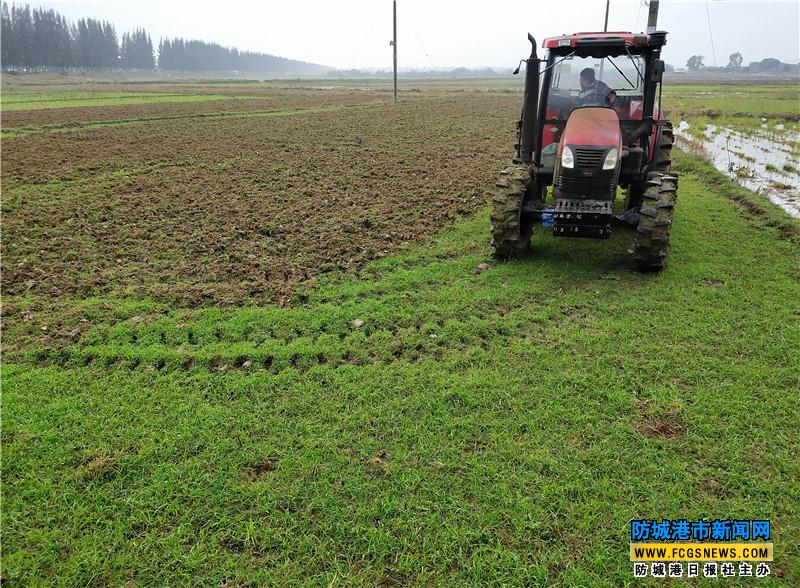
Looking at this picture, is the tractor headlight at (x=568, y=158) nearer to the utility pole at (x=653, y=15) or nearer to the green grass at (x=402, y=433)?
the green grass at (x=402, y=433)

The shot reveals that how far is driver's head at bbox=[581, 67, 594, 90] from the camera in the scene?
7707 millimetres

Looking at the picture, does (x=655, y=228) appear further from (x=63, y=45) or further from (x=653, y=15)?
(x=63, y=45)

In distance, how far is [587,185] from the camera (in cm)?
689

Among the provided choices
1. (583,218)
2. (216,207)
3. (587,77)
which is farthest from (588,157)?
(216,207)

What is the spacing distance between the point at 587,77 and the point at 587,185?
2064 millimetres

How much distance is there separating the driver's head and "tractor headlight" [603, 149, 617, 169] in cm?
164

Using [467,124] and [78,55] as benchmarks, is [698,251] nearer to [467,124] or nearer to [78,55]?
[467,124]

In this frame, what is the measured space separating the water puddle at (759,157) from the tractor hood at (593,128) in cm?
538

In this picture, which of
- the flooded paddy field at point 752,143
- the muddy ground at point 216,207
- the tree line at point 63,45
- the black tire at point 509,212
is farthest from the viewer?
the tree line at point 63,45

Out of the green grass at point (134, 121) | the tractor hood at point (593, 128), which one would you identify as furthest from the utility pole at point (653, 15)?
the green grass at point (134, 121)

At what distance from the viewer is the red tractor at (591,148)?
22.0 ft

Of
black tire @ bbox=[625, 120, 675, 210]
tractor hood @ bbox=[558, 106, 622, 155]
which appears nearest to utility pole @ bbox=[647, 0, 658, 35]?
black tire @ bbox=[625, 120, 675, 210]

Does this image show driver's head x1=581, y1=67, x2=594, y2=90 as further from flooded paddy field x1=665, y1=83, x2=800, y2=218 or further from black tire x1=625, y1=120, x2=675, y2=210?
flooded paddy field x1=665, y1=83, x2=800, y2=218

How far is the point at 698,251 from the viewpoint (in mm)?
7727
